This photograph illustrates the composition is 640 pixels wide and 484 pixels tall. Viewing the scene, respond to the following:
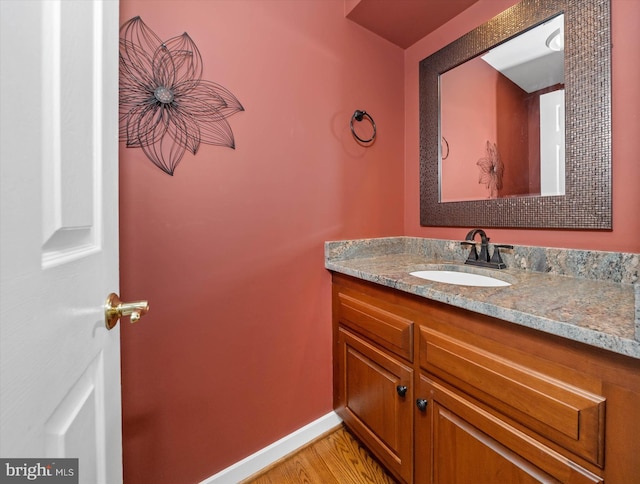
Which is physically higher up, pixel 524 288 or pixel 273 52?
pixel 273 52

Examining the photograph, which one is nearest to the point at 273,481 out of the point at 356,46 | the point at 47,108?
the point at 47,108

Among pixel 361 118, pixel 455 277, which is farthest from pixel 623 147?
pixel 361 118

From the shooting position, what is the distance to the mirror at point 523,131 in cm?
101

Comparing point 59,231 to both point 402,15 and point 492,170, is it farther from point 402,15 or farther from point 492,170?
point 402,15

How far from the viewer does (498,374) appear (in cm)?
71

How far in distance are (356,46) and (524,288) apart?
145 cm

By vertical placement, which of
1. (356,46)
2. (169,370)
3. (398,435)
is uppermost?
(356,46)

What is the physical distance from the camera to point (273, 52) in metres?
1.22

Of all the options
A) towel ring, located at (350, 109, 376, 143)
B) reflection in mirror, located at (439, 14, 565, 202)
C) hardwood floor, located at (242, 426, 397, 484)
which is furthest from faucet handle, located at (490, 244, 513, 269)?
hardwood floor, located at (242, 426, 397, 484)

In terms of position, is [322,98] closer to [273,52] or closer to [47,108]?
[273,52]

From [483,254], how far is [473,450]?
0.79 m

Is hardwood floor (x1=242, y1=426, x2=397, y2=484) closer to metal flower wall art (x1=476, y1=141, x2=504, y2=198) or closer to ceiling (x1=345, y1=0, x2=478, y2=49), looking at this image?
metal flower wall art (x1=476, y1=141, x2=504, y2=198)

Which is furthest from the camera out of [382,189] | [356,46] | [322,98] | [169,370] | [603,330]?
[382,189]

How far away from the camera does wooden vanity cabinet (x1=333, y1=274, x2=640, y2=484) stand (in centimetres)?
55
